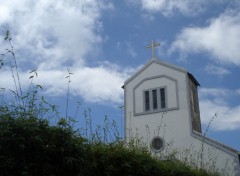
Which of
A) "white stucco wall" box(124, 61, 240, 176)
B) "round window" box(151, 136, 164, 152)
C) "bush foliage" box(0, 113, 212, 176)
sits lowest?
"bush foliage" box(0, 113, 212, 176)

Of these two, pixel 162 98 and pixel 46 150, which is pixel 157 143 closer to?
pixel 162 98

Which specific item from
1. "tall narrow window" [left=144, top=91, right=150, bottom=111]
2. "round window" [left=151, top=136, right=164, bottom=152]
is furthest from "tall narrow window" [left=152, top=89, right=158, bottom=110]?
"round window" [left=151, top=136, right=164, bottom=152]

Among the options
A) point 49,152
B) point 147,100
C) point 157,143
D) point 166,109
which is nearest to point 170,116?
point 166,109

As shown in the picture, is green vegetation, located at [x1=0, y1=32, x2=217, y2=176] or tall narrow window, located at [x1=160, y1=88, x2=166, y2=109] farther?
tall narrow window, located at [x1=160, y1=88, x2=166, y2=109]

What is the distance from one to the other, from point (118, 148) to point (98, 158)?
0.59 meters

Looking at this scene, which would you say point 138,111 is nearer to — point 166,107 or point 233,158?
point 166,107

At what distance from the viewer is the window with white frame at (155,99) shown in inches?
1009

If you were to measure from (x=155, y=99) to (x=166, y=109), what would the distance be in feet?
4.25

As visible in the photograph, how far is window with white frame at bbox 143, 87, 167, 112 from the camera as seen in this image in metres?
25.6

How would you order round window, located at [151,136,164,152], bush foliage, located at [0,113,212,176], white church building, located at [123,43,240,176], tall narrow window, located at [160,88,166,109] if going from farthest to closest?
tall narrow window, located at [160,88,166,109]
white church building, located at [123,43,240,176]
round window, located at [151,136,164,152]
bush foliage, located at [0,113,212,176]

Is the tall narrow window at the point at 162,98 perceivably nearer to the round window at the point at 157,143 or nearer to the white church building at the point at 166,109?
the white church building at the point at 166,109

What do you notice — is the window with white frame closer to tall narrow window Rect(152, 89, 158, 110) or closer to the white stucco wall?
tall narrow window Rect(152, 89, 158, 110)

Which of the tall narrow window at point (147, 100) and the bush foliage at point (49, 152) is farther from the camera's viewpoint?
the tall narrow window at point (147, 100)

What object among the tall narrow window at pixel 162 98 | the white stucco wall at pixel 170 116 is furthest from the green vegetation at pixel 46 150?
the tall narrow window at pixel 162 98
